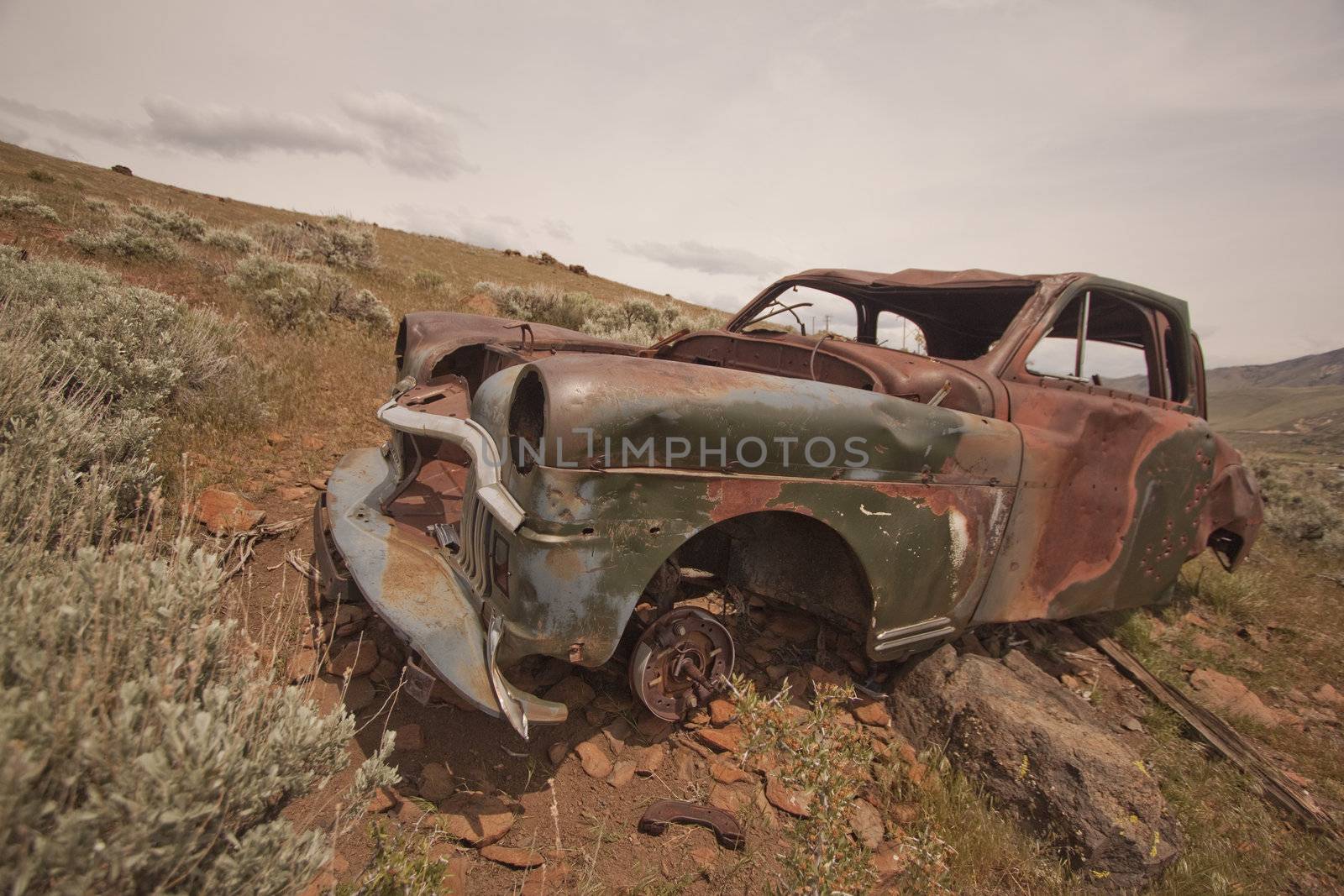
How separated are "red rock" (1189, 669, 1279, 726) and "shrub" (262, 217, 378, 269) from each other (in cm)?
1229

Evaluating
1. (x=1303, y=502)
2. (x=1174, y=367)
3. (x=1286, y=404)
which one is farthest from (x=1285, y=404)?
(x=1174, y=367)

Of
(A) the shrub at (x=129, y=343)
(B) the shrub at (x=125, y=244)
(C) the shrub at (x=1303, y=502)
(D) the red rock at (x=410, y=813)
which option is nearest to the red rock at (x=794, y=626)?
(D) the red rock at (x=410, y=813)

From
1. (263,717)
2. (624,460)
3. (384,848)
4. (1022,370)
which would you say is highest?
(1022,370)

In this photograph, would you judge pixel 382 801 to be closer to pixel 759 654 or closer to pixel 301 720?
pixel 301 720

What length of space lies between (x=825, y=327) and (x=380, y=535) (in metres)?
2.32

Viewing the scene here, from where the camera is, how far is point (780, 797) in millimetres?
1964

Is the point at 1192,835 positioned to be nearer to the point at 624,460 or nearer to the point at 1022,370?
the point at 1022,370

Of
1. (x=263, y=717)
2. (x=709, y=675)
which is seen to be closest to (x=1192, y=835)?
(x=709, y=675)

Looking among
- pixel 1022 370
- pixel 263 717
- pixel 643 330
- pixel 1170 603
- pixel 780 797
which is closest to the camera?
pixel 263 717

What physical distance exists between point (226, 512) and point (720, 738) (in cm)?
261

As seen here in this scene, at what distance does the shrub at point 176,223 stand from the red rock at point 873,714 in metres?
12.2

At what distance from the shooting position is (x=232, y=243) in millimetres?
10156

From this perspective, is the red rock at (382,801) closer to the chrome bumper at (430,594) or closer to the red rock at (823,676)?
the chrome bumper at (430,594)

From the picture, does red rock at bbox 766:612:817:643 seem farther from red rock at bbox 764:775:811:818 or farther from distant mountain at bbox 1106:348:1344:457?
distant mountain at bbox 1106:348:1344:457
